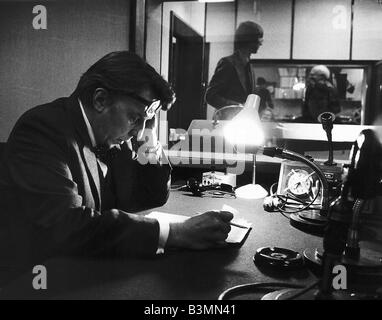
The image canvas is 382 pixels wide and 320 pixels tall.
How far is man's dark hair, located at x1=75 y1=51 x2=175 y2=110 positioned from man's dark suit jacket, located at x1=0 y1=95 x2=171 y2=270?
80 millimetres

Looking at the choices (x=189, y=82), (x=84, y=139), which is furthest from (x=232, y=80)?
(x=84, y=139)

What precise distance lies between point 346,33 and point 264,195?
426 cm

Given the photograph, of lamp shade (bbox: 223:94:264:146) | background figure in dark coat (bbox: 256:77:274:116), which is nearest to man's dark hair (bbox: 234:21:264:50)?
background figure in dark coat (bbox: 256:77:274:116)

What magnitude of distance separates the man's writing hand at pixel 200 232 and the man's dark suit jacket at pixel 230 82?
8.73 ft

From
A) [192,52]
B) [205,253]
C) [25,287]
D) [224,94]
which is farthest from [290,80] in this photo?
[25,287]

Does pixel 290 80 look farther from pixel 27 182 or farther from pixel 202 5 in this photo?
pixel 27 182

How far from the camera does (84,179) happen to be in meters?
1.24

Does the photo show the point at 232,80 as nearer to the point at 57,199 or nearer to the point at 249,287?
the point at 57,199

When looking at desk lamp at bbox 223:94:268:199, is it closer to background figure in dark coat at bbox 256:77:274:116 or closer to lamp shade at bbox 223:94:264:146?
lamp shade at bbox 223:94:264:146

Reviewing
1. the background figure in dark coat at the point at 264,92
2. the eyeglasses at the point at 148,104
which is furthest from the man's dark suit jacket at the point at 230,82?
the eyeglasses at the point at 148,104

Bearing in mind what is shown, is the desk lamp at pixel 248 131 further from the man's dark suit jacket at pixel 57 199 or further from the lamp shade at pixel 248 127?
the man's dark suit jacket at pixel 57 199

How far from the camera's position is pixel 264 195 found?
192 centimetres

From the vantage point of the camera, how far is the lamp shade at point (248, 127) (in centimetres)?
176

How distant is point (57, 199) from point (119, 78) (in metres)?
0.49
